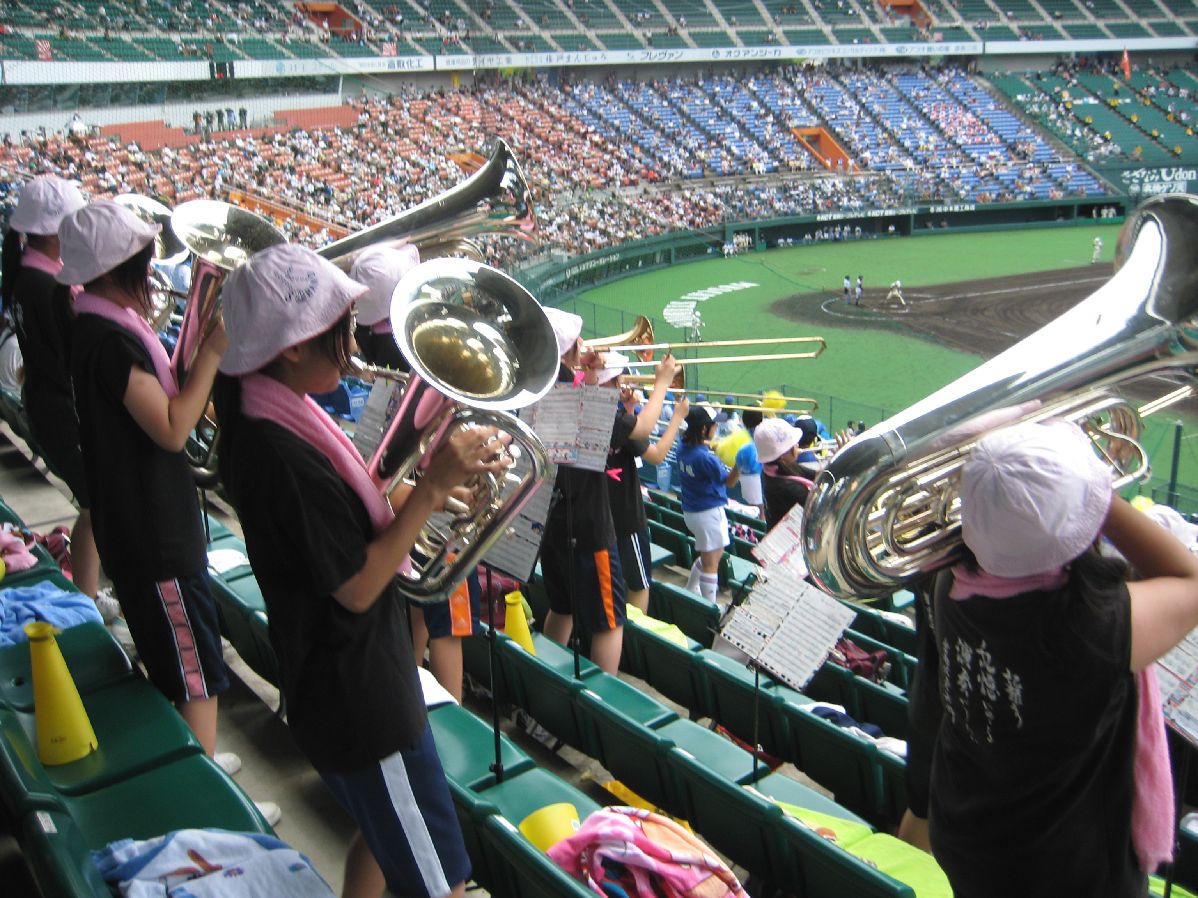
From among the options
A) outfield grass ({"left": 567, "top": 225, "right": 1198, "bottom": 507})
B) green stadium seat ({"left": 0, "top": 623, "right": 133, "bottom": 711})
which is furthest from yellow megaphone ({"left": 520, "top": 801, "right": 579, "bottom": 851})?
outfield grass ({"left": 567, "top": 225, "right": 1198, "bottom": 507})

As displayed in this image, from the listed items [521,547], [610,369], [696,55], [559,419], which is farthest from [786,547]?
[696,55]

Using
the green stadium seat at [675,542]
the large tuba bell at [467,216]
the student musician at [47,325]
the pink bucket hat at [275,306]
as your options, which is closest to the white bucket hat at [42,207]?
the student musician at [47,325]

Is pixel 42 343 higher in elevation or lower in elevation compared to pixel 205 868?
higher

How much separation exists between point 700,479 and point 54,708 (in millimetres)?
3719

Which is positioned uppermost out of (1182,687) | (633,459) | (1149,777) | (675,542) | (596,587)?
(1149,777)

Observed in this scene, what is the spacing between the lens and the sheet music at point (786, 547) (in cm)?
313

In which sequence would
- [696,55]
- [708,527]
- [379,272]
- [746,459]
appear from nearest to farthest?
[379,272] < [708,527] < [746,459] < [696,55]

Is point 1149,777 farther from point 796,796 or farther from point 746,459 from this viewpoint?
point 746,459

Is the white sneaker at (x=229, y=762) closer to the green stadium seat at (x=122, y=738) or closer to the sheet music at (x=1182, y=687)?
the green stadium seat at (x=122, y=738)

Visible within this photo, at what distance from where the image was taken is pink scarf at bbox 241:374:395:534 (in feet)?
6.71

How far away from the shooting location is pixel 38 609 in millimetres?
3654

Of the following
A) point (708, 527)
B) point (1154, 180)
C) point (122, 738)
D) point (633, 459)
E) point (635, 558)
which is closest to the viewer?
point (122, 738)

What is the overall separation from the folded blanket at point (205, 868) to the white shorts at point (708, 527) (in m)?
3.74

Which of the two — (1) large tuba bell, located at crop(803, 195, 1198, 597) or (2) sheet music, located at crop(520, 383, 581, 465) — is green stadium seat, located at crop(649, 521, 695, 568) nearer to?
(2) sheet music, located at crop(520, 383, 581, 465)
